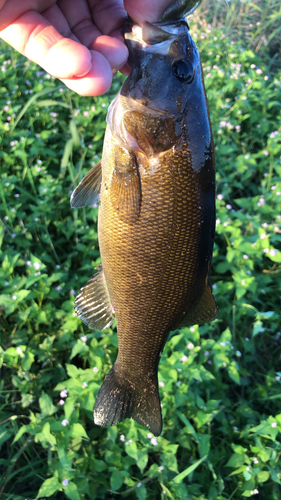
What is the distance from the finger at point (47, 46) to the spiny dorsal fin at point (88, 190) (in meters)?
0.53

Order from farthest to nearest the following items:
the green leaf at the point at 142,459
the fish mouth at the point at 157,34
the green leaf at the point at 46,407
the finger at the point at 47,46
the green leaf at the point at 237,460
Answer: the green leaf at the point at 237,460 → the green leaf at the point at 46,407 → the green leaf at the point at 142,459 → the fish mouth at the point at 157,34 → the finger at the point at 47,46

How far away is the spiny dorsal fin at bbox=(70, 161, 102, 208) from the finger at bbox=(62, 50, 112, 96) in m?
0.47

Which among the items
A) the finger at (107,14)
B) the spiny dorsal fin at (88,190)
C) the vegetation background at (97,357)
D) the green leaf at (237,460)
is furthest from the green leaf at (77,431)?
the finger at (107,14)

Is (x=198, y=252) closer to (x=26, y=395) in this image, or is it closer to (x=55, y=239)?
(x=26, y=395)

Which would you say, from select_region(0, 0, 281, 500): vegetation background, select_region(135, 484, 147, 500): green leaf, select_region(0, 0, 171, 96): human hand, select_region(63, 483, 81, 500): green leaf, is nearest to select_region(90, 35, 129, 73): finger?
select_region(0, 0, 171, 96): human hand

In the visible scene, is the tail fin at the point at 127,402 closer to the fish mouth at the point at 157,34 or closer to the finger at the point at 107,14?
the fish mouth at the point at 157,34

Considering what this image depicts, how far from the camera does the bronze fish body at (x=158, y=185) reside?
140cm

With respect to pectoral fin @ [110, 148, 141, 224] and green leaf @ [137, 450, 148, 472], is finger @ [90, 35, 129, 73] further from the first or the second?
green leaf @ [137, 450, 148, 472]

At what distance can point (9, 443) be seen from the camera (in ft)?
7.22

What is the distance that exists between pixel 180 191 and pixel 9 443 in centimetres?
202

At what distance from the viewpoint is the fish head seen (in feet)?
4.57

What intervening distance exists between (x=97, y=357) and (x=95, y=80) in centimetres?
160

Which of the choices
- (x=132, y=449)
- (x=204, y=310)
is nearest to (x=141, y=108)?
(x=204, y=310)

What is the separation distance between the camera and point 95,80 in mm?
1243
